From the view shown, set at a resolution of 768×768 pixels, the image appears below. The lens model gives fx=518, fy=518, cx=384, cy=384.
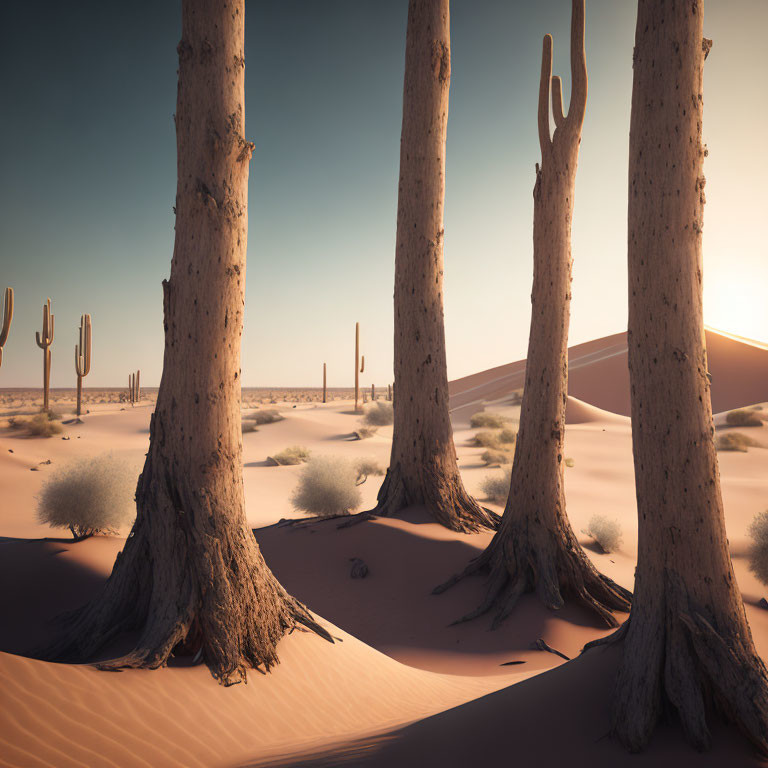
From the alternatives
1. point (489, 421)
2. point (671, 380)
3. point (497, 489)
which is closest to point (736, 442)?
point (489, 421)

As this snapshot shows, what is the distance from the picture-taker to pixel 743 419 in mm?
23406

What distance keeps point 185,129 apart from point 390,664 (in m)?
4.96

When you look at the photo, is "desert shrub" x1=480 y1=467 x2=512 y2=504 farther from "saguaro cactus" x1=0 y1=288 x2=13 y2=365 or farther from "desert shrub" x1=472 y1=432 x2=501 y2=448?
"saguaro cactus" x1=0 y1=288 x2=13 y2=365

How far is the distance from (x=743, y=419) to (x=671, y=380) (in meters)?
24.7

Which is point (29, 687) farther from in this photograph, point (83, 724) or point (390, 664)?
point (390, 664)

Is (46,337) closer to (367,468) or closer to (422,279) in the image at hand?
(367,468)

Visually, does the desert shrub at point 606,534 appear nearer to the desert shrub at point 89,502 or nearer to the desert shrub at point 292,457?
the desert shrub at point 89,502

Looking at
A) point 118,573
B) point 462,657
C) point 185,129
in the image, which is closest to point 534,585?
point 462,657

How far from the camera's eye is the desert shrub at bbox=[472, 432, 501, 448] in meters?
22.5

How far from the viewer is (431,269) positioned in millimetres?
8430

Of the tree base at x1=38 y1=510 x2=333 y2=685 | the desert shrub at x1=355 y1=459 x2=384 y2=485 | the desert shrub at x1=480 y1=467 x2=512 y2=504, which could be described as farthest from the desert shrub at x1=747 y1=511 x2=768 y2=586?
the desert shrub at x1=355 y1=459 x2=384 y2=485

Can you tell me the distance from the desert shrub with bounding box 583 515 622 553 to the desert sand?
0.19 meters

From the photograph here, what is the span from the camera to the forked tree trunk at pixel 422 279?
Answer: 326 inches

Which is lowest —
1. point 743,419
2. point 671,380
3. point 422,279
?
point 743,419
